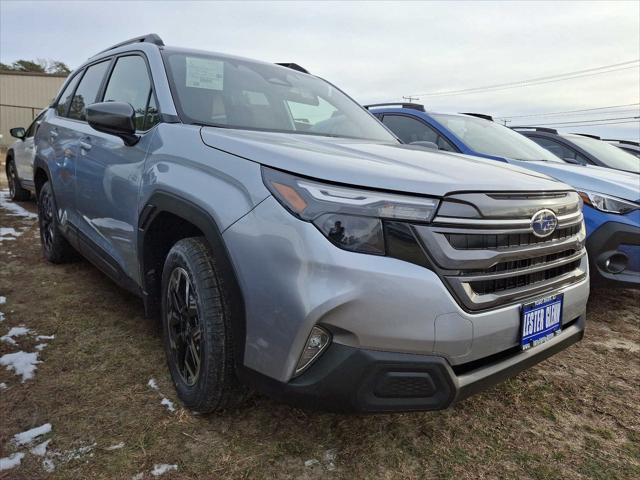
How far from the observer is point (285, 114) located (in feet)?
8.76

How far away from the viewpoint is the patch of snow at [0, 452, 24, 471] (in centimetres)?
173

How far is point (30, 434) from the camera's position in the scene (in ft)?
6.25

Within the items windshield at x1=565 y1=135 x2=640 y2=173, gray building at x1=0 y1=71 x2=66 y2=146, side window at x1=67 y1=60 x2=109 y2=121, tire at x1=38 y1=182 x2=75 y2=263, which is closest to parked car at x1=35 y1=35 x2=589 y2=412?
side window at x1=67 y1=60 x2=109 y2=121

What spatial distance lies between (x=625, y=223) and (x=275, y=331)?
2.90 metres

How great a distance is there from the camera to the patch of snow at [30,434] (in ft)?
6.11

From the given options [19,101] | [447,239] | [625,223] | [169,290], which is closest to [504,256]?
[447,239]

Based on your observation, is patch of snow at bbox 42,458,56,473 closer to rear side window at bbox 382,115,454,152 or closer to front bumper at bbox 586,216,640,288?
front bumper at bbox 586,216,640,288

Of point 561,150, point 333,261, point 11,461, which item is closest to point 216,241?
point 333,261

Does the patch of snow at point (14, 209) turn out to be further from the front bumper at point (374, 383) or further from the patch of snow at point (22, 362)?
the front bumper at point (374, 383)

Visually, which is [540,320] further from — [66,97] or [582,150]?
[582,150]

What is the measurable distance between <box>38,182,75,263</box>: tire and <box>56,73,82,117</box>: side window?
63 centimetres

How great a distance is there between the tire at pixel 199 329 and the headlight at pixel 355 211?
19.3 inches

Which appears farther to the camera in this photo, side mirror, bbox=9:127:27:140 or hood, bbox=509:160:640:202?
side mirror, bbox=9:127:27:140

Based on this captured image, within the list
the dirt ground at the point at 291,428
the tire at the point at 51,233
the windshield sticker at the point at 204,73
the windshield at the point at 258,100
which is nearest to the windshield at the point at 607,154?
the dirt ground at the point at 291,428
